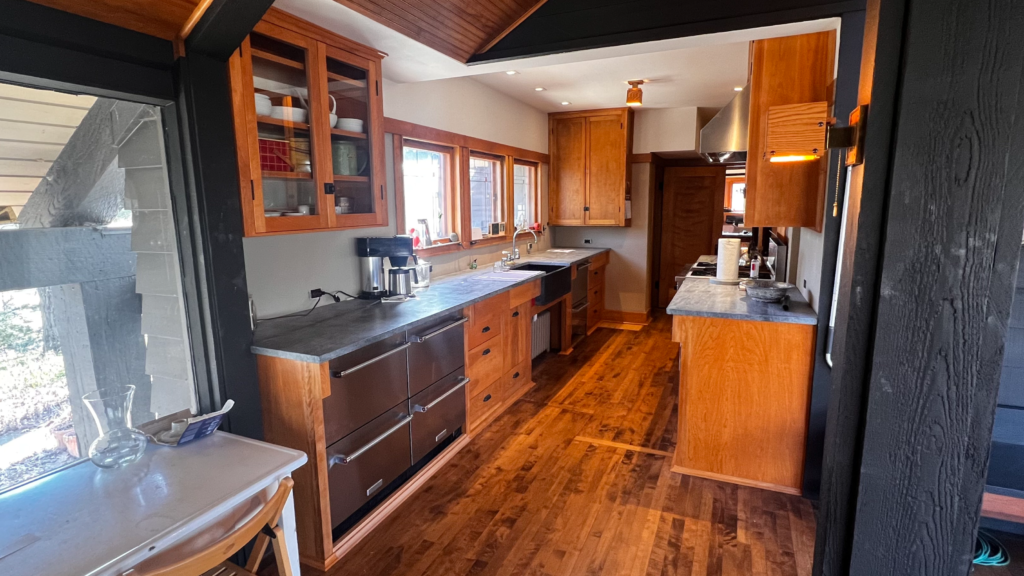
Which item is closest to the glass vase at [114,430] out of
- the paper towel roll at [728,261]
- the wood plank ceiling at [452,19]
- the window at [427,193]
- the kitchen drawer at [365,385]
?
the kitchen drawer at [365,385]

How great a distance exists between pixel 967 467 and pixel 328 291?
258 cm

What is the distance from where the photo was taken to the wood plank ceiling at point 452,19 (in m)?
2.15

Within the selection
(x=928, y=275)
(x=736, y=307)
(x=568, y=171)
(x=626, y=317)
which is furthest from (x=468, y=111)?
(x=928, y=275)

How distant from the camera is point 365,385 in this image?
214 centimetres

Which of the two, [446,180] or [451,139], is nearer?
[451,139]

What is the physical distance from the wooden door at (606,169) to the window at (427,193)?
2097 mm

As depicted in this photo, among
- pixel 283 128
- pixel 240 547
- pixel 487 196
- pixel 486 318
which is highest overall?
pixel 283 128

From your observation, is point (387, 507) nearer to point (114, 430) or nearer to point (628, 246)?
point (114, 430)

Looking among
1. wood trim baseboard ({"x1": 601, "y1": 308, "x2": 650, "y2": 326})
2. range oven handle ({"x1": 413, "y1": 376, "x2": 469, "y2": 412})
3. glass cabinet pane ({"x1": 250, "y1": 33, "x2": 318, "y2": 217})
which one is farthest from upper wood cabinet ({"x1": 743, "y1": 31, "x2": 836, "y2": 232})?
wood trim baseboard ({"x1": 601, "y1": 308, "x2": 650, "y2": 326})

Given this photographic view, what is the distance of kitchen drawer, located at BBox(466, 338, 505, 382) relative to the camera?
10.0ft

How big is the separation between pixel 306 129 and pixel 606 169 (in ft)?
12.3

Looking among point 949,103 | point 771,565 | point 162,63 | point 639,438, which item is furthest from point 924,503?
point 162,63

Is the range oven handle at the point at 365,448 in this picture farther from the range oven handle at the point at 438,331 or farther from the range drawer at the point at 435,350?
the range oven handle at the point at 438,331

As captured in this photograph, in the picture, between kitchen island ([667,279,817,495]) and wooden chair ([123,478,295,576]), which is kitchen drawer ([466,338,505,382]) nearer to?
kitchen island ([667,279,817,495])
